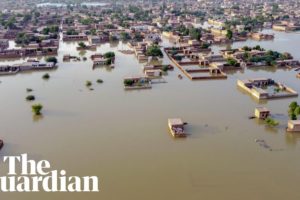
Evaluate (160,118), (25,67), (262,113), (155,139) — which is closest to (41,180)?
(155,139)

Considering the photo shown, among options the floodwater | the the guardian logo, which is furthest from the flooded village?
the the guardian logo

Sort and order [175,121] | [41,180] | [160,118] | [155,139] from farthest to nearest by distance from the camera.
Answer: [160,118] < [175,121] < [155,139] < [41,180]

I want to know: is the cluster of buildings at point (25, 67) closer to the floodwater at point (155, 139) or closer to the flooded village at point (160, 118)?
the flooded village at point (160, 118)

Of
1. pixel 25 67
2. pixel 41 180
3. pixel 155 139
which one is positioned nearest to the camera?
pixel 41 180

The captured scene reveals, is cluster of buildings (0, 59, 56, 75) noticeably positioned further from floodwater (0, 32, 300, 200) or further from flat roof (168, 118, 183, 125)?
flat roof (168, 118, 183, 125)

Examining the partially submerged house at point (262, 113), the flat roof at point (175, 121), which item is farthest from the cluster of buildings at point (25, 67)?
Answer: the partially submerged house at point (262, 113)

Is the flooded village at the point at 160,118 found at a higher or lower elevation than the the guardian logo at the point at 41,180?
higher

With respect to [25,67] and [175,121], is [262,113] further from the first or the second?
[25,67]
